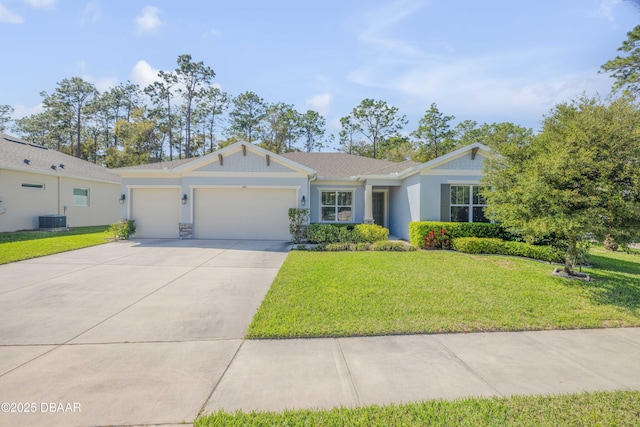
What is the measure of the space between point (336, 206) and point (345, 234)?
2983 mm

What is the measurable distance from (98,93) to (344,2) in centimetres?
3708

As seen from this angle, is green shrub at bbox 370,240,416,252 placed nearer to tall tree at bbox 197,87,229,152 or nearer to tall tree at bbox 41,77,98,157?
tall tree at bbox 197,87,229,152

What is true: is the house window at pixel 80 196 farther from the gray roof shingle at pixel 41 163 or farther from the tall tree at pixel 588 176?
the tall tree at pixel 588 176

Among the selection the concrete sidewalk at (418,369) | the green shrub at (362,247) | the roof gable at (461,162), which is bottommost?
the concrete sidewalk at (418,369)

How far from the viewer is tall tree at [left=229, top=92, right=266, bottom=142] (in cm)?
3281

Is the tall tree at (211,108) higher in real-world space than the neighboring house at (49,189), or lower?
higher

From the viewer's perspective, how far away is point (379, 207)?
17.1 metres

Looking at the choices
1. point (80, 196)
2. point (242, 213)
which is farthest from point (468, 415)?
point (80, 196)

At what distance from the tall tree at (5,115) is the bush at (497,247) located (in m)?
51.5

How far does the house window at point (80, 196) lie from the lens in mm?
17344

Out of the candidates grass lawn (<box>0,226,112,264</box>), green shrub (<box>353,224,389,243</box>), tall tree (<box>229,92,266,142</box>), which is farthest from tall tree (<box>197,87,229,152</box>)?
green shrub (<box>353,224,389,243</box>)

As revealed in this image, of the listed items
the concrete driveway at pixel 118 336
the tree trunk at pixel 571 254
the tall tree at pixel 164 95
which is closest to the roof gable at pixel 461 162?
the tree trunk at pixel 571 254

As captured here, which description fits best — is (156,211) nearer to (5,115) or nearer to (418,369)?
(418,369)

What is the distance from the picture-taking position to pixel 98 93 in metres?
34.1
